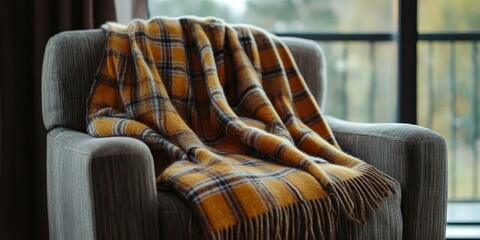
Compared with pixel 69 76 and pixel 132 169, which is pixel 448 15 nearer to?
pixel 69 76

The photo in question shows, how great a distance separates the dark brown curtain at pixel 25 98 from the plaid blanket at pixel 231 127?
338 millimetres

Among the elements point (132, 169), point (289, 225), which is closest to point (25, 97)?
point (132, 169)

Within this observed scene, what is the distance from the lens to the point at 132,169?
1480 millimetres

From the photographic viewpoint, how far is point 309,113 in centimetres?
219

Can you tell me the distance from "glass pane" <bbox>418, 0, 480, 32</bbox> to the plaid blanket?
87cm

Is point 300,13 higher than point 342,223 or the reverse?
higher

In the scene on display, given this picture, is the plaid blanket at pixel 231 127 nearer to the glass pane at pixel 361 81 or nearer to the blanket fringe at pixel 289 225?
the blanket fringe at pixel 289 225

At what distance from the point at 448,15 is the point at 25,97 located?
1.76 metres

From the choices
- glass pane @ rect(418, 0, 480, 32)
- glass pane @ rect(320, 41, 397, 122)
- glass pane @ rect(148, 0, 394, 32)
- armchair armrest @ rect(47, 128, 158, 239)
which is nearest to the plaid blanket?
armchair armrest @ rect(47, 128, 158, 239)

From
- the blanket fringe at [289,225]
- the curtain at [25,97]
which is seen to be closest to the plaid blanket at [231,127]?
the blanket fringe at [289,225]

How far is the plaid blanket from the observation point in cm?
159

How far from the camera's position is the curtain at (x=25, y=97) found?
94.5 inches

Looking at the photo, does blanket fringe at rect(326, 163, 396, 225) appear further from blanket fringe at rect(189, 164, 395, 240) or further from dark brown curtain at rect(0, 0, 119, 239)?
dark brown curtain at rect(0, 0, 119, 239)

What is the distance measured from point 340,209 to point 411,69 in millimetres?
1237
